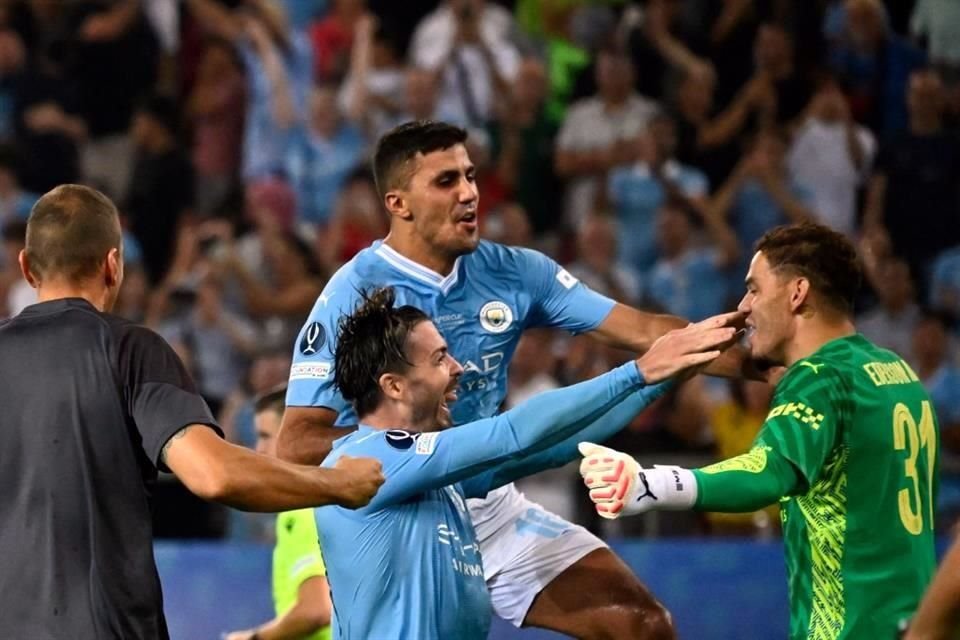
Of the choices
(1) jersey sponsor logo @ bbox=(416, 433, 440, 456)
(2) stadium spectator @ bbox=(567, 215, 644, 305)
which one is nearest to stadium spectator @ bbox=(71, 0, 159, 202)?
(2) stadium spectator @ bbox=(567, 215, 644, 305)

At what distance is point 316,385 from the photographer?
581 cm

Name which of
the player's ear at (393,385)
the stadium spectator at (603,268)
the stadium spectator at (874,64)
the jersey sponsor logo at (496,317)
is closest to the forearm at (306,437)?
the jersey sponsor logo at (496,317)

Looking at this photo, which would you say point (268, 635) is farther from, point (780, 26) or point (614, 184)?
point (780, 26)

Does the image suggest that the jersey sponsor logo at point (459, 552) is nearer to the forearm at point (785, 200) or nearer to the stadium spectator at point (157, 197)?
the forearm at point (785, 200)

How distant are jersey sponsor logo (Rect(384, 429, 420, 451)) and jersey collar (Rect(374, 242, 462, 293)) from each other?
55.8 inches

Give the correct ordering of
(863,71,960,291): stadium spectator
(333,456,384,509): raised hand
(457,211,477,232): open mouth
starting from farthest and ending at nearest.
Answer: (863,71,960,291): stadium spectator → (457,211,477,232): open mouth → (333,456,384,509): raised hand

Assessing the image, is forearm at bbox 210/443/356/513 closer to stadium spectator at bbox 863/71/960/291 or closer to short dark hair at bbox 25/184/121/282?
short dark hair at bbox 25/184/121/282

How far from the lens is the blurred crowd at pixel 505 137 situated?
11125 millimetres

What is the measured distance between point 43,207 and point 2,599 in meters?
1.10

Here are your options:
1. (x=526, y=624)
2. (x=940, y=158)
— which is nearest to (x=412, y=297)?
(x=526, y=624)

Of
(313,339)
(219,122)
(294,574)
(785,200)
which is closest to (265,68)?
(219,122)

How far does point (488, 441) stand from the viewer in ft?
15.3

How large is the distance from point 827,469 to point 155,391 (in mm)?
1909

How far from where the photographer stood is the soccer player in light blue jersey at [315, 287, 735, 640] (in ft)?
15.4
